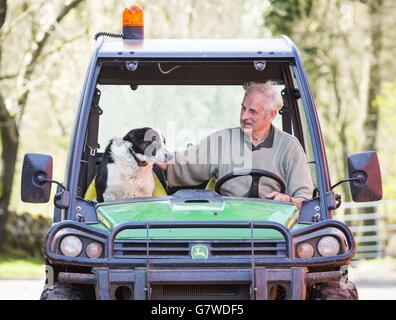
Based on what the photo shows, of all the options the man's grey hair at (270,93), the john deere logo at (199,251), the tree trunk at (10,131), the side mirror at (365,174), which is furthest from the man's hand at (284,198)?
the tree trunk at (10,131)

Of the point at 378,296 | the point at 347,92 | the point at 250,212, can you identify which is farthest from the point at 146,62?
the point at 347,92

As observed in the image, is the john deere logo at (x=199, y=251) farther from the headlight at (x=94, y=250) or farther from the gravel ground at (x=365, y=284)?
the gravel ground at (x=365, y=284)

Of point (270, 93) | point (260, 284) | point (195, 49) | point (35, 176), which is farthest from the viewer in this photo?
point (270, 93)

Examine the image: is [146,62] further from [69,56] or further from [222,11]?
[222,11]

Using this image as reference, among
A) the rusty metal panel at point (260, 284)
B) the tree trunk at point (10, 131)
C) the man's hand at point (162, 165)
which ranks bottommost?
the rusty metal panel at point (260, 284)

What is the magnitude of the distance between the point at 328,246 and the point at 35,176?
1735mm

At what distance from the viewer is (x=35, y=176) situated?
22.8 feet

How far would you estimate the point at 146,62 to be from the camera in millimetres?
7422

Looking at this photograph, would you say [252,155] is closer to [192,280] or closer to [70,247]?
[192,280]

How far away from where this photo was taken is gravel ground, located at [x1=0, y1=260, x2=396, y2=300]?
1605 centimetres

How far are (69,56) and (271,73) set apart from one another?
1867 cm

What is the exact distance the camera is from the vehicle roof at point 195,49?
23.9 feet

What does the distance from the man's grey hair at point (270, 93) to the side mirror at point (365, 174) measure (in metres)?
1.06

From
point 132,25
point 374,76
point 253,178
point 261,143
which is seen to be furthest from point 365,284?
point 132,25
